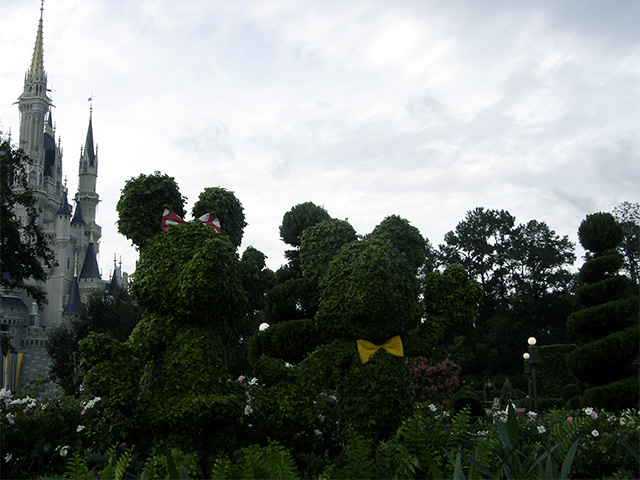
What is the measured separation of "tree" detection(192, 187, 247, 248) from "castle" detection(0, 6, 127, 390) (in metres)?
35.0

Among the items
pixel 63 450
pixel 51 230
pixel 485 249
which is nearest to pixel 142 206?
pixel 63 450

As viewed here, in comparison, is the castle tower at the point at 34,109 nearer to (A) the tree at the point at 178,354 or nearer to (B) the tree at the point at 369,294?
(A) the tree at the point at 178,354

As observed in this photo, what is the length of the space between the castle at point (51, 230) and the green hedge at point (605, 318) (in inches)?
1352

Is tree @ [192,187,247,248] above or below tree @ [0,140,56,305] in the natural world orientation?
below

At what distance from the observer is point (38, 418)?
666 centimetres

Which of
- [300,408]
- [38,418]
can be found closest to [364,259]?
[300,408]

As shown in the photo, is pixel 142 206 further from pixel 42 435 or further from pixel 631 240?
pixel 631 240

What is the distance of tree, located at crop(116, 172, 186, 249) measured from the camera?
248 inches

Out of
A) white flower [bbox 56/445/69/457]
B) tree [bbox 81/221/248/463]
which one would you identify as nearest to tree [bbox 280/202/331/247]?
tree [bbox 81/221/248/463]

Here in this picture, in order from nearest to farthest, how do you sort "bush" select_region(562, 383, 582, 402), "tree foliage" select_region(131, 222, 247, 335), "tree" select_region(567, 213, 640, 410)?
"tree foliage" select_region(131, 222, 247, 335), "tree" select_region(567, 213, 640, 410), "bush" select_region(562, 383, 582, 402)

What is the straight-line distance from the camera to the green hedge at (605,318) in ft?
40.6

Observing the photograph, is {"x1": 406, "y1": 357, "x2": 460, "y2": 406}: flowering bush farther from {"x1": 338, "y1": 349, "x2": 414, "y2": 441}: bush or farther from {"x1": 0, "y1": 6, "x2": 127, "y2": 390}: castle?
{"x1": 0, "y1": 6, "x2": 127, "y2": 390}: castle

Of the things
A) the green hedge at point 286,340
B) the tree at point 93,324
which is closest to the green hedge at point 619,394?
the green hedge at point 286,340

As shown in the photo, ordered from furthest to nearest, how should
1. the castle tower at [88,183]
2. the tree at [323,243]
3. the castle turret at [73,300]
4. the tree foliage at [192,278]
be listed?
the castle tower at [88,183] < the castle turret at [73,300] < the tree at [323,243] < the tree foliage at [192,278]
